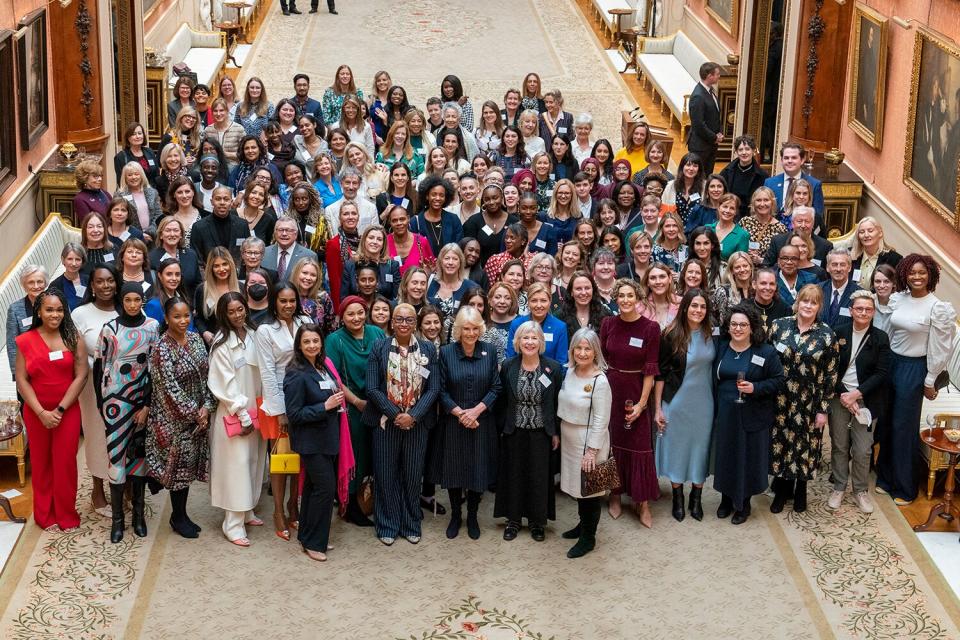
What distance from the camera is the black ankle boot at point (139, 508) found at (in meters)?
8.99

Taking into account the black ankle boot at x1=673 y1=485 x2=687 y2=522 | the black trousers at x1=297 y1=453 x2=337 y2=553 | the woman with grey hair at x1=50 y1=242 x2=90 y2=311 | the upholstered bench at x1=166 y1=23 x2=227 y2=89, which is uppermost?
the upholstered bench at x1=166 y1=23 x2=227 y2=89

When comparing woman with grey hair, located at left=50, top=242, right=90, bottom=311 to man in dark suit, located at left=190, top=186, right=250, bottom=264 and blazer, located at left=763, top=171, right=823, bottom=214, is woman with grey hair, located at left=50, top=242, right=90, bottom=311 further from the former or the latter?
blazer, located at left=763, top=171, right=823, bottom=214

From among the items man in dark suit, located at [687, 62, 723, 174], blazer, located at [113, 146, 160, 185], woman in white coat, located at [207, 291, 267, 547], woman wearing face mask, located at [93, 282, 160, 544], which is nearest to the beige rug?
man in dark suit, located at [687, 62, 723, 174]

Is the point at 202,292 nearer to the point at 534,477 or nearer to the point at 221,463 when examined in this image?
the point at 221,463

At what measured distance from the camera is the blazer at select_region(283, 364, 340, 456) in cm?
854

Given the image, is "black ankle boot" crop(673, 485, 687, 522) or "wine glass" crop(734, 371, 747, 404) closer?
"wine glass" crop(734, 371, 747, 404)

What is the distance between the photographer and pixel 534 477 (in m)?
8.99

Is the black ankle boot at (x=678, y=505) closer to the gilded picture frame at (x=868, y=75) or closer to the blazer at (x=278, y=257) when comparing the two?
the blazer at (x=278, y=257)

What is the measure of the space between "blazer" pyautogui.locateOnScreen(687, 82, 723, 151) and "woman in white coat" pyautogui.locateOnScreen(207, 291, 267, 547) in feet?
26.0

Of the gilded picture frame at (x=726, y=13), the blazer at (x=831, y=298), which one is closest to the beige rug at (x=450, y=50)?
the gilded picture frame at (x=726, y=13)

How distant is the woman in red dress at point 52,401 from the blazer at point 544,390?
2693 mm

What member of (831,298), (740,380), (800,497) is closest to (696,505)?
(800,497)

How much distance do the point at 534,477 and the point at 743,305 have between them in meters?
1.78

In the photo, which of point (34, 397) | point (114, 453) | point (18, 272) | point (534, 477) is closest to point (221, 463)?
point (114, 453)
